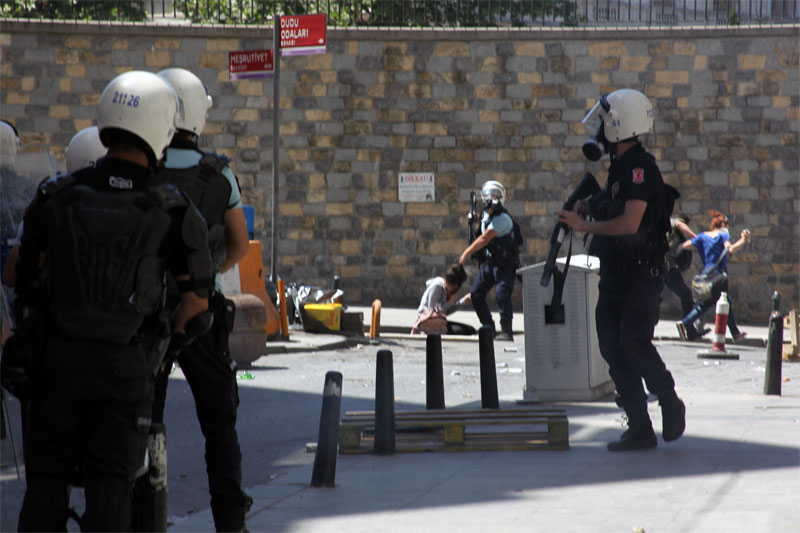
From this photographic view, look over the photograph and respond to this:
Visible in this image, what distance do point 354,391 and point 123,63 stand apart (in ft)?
38.1

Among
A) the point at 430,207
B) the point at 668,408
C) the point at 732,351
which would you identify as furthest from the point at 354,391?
the point at 430,207

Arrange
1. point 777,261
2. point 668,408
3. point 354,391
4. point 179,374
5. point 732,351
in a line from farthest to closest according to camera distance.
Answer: point 777,261 → point 732,351 → point 179,374 → point 354,391 → point 668,408

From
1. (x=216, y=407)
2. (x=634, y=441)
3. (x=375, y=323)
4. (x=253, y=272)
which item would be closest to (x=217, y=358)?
(x=216, y=407)

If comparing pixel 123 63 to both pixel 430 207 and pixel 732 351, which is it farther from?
pixel 732 351

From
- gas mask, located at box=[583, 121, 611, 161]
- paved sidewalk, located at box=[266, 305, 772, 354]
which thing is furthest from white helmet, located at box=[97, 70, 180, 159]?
paved sidewalk, located at box=[266, 305, 772, 354]

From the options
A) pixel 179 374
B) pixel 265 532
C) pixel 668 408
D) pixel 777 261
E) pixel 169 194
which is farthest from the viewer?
pixel 777 261

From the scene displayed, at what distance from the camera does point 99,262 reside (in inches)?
131

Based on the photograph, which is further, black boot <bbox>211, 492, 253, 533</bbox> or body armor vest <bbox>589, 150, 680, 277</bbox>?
body armor vest <bbox>589, 150, 680, 277</bbox>

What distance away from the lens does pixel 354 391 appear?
386 inches

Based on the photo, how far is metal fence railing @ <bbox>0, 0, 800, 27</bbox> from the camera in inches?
801

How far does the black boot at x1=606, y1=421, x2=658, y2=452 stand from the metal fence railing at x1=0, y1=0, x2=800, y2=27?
1443 centimetres

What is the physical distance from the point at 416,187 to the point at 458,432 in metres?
12.9

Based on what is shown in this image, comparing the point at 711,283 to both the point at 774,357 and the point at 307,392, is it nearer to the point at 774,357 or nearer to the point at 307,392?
the point at 774,357

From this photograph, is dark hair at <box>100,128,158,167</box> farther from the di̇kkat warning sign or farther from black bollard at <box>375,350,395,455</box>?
the di̇kkat warning sign
